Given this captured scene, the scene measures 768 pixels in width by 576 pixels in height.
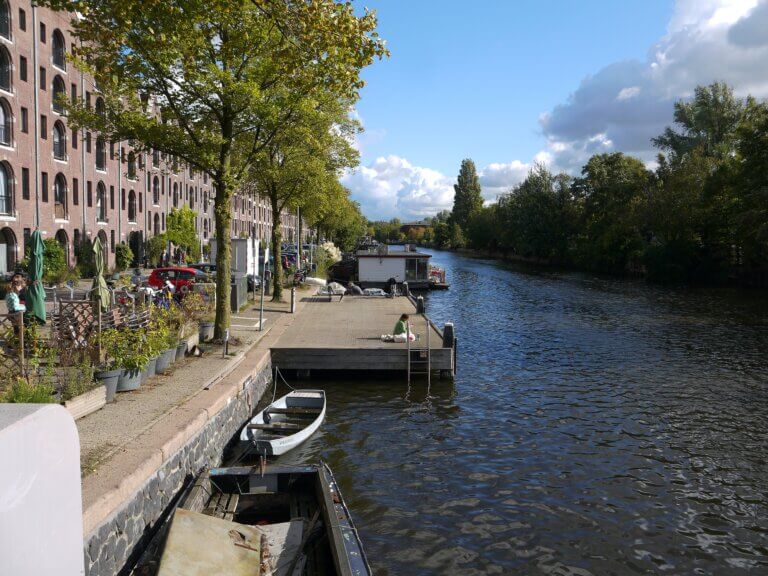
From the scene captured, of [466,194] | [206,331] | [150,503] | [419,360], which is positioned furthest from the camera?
[466,194]

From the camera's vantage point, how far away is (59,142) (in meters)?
42.0

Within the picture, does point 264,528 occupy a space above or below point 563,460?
above

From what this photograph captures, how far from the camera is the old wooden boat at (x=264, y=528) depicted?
767cm

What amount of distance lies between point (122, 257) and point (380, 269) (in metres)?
20.5

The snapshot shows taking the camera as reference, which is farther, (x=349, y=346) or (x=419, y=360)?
(x=349, y=346)

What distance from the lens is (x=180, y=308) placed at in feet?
62.3

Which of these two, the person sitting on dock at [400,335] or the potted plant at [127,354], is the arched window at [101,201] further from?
the potted plant at [127,354]

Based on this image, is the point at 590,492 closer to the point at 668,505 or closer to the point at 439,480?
the point at 668,505

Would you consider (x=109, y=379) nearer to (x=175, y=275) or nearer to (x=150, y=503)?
(x=150, y=503)

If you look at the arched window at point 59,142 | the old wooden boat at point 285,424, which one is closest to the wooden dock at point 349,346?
the old wooden boat at point 285,424

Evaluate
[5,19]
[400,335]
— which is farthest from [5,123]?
[400,335]

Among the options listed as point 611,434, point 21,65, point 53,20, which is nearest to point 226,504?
point 611,434

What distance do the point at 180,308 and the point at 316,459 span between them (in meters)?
8.10

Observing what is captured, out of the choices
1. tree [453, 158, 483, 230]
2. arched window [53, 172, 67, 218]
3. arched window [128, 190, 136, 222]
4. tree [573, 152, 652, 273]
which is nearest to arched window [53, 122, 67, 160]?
arched window [53, 172, 67, 218]
